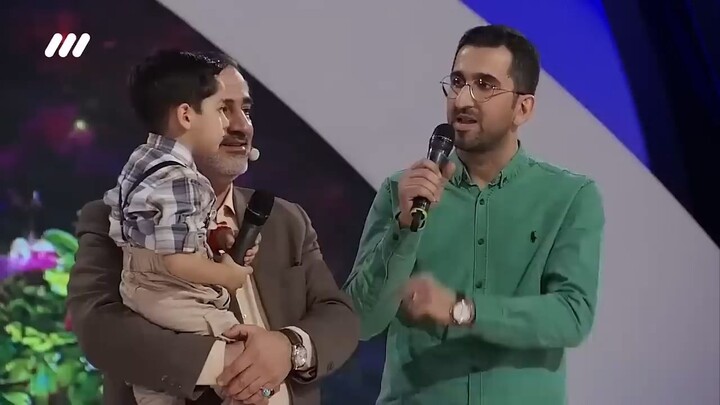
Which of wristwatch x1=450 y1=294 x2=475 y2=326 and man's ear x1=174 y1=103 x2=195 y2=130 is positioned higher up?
man's ear x1=174 y1=103 x2=195 y2=130

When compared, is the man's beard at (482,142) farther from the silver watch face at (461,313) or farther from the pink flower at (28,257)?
the pink flower at (28,257)

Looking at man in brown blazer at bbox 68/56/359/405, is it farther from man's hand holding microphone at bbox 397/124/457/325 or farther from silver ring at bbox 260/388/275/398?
man's hand holding microphone at bbox 397/124/457/325

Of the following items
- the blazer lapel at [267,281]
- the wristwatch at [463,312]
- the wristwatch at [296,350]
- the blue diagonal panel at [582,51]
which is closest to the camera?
the wristwatch at [296,350]

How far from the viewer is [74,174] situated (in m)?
2.27

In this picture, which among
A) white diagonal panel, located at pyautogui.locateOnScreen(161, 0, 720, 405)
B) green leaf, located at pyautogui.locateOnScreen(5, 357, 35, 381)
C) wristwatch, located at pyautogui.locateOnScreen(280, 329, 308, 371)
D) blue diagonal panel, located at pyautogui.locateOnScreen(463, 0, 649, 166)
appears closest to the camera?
wristwatch, located at pyautogui.locateOnScreen(280, 329, 308, 371)

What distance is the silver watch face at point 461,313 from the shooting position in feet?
6.00

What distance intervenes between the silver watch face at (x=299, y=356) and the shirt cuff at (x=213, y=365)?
0.44 feet

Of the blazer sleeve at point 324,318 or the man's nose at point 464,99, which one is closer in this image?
the blazer sleeve at point 324,318

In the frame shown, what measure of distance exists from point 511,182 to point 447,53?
680 millimetres

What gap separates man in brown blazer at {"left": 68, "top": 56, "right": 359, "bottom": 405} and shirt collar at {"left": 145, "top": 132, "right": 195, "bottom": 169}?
7 cm

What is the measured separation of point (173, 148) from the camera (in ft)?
5.06

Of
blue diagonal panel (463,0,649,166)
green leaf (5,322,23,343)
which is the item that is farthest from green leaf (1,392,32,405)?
blue diagonal panel (463,0,649,166)

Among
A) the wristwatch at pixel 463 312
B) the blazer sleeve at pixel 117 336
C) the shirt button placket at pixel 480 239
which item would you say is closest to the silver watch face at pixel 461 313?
the wristwatch at pixel 463 312

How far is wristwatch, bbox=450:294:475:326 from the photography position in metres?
1.83
